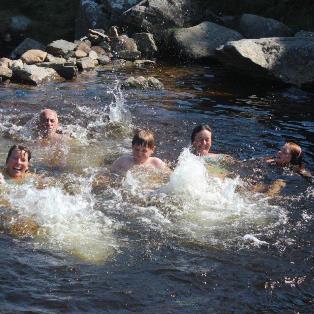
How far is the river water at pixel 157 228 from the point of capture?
5.10m

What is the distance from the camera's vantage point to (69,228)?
6.30 m

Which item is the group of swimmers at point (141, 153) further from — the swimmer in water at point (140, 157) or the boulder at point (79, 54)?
the boulder at point (79, 54)

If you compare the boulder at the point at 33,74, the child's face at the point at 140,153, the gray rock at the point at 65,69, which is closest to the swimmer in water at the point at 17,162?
the child's face at the point at 140,153

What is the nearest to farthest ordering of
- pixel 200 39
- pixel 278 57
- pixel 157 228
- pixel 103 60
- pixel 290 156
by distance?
1. pixel 157 228
2. pixel 290 156
3. pixel 278 57
4. pixel 103 60
5. pixel 200 39

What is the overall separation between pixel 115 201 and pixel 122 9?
44.9ft

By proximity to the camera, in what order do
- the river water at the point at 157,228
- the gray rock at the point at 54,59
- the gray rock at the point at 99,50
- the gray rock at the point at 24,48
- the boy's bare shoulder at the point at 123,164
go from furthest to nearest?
the gray rock at the point at 24,48 < the gray rock at the point at 99,50 < the gray rock at the point at 54,59 < the boy's bare shoulder at the point at 123,164 < the river water at the point at 157,228

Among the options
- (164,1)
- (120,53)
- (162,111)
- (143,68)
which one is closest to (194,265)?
(162,111)

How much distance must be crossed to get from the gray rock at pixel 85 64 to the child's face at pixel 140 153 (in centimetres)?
829

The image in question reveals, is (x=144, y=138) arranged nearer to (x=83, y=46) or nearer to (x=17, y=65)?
(x=17, y=65)

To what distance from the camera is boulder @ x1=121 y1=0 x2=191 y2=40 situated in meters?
18.1

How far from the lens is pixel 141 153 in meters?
7.91

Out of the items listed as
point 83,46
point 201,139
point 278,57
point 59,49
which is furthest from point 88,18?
point 201,139

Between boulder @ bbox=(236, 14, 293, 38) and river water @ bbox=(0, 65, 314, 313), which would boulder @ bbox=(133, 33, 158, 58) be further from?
river water @ bbox=(0, 65, 314, 313)

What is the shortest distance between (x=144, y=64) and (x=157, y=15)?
7.57 ft
